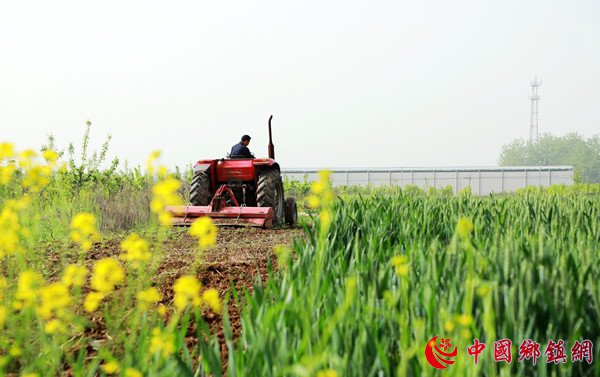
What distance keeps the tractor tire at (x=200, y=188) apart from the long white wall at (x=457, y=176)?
2774 cm

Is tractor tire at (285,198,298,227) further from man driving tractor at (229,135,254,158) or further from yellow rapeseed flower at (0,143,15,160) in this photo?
yellow rapeseed flower at (0,143,15,160)

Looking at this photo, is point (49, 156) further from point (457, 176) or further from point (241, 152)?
point (457, 176)

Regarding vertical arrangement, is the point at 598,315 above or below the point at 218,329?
above

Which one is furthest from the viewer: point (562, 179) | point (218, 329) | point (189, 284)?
point (562, 179)

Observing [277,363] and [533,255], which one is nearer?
[277,363]

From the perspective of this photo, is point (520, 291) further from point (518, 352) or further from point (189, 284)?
point (189, 284)

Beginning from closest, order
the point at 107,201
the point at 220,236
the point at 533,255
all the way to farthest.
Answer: the point at 533,255 → the point at 220,236 → the point at 107,201

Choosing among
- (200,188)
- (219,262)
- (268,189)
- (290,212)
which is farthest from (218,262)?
(290,212)

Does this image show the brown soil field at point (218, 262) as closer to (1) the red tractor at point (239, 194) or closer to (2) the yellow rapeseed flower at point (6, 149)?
(1) the red tractor at point (239, 194)

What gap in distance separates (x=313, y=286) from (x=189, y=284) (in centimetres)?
46

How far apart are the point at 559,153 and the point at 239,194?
262ft

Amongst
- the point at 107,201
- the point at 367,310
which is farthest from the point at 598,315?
the point at 107,201

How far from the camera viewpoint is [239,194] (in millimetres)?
11328

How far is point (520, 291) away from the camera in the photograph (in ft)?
6.84
